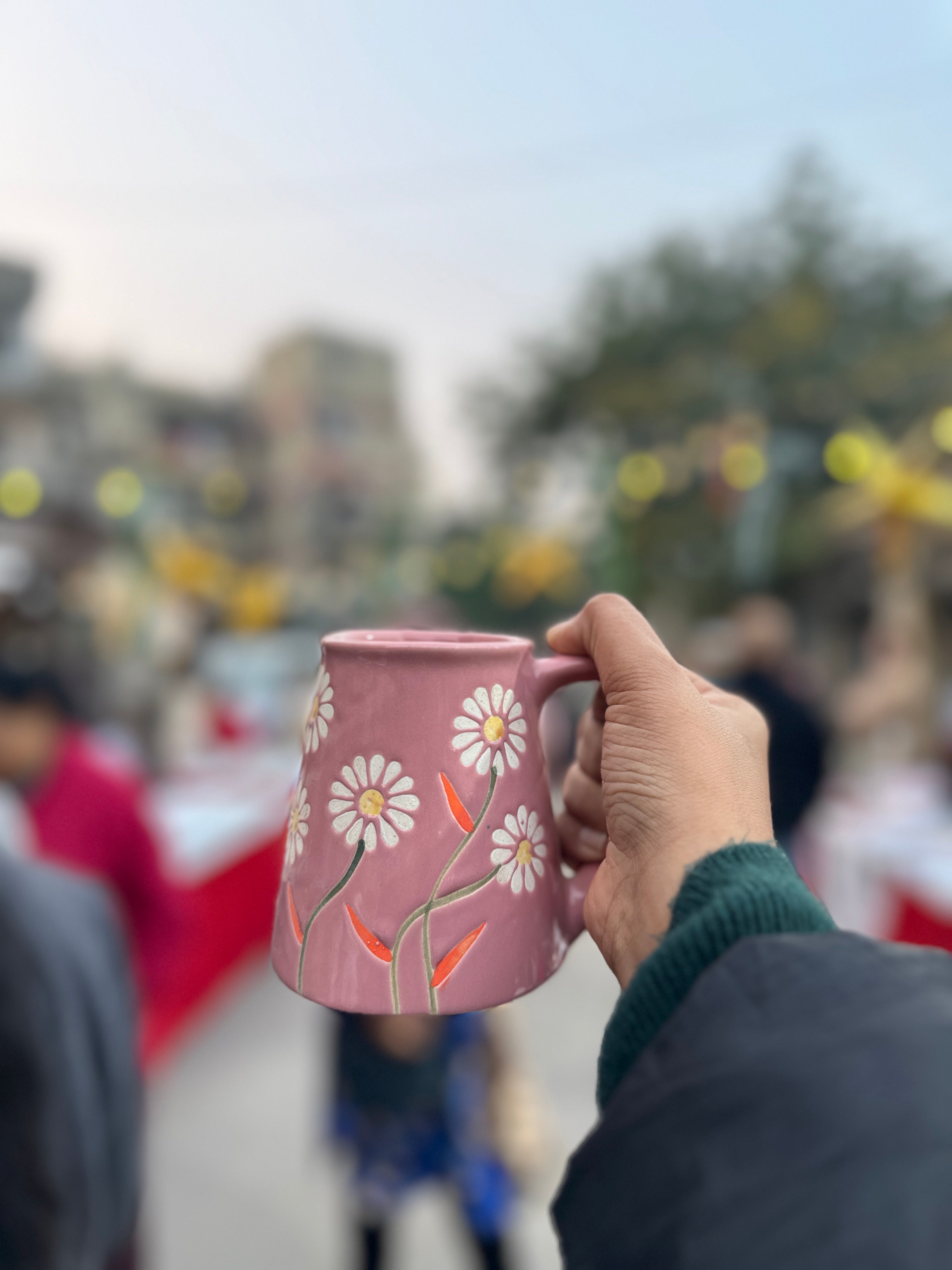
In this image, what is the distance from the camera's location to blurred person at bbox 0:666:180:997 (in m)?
1.82

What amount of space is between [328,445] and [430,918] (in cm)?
1797

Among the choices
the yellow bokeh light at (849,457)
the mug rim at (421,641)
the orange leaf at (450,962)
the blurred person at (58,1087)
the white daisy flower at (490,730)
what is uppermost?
the yellow bokeh light at (849,457)

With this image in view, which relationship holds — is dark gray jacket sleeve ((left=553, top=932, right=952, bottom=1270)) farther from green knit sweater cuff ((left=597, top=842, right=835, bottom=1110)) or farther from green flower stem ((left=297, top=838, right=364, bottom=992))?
green flower stem ((left=297, top=838, right=364, bottom=992))

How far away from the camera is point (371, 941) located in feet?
1.89

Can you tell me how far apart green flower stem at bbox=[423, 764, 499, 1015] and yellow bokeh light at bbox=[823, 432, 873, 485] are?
Result: 2.65 m

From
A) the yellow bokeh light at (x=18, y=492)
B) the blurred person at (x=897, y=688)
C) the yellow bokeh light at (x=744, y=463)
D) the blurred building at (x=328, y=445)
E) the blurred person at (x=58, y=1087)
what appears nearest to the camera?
the blurred person at (x=58, y=1087)

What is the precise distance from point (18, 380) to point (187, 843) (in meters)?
11.9

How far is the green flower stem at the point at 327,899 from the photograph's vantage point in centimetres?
58

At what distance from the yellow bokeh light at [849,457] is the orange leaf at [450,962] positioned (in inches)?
105

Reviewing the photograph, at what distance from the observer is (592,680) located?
2.11 ft

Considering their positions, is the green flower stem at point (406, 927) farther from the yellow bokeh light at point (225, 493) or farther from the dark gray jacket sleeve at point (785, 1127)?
the yellow bokeh light at point (225, 493)

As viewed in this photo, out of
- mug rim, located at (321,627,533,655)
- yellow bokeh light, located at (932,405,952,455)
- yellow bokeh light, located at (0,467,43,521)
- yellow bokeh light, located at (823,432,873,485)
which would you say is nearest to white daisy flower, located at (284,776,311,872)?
mug rim, located at (321,627,533,655)

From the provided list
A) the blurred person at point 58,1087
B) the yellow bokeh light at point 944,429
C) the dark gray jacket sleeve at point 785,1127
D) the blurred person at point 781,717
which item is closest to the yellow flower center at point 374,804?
the dark gray jacket sleeve at point 785,1127

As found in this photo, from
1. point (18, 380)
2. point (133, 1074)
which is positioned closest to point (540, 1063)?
point (133, 1074)
